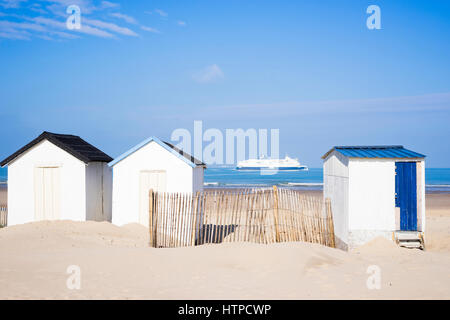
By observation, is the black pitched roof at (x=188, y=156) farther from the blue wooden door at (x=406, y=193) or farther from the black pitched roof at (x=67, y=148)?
the blue wooden door at (x=406, y=193)

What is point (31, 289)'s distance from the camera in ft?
24.3

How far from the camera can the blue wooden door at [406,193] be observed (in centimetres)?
1340

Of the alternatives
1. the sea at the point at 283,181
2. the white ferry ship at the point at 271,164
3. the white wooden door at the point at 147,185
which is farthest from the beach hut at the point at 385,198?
the white ferry ship at the point at 271,164

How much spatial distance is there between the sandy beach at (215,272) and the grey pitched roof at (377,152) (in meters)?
2.87

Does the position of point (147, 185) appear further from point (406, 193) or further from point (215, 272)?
point (406, 193)

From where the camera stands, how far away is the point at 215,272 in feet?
29.2

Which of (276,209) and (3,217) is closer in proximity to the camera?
(276,209)

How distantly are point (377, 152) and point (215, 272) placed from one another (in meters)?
7.75

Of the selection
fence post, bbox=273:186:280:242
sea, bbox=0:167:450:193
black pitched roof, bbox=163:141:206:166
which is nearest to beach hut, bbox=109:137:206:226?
black pitched roof, bbox=163:141:206:166

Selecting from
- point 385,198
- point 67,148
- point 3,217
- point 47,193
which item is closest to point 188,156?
point 67,148

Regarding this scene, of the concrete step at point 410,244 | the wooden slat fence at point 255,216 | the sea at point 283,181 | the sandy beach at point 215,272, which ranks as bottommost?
the sea at point 283,181
